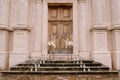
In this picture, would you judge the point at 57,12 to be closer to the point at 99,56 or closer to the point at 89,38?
the point at 89,38

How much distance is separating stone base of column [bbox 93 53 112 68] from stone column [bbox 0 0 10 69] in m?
4.52

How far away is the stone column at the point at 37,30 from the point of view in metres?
8.66

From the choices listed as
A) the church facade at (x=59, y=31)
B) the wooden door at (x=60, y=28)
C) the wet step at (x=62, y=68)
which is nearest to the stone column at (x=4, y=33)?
the church facade at (x=59, y=31)

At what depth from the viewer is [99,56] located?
8086mm

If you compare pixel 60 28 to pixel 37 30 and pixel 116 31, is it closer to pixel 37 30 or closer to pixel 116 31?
pixel 37 30

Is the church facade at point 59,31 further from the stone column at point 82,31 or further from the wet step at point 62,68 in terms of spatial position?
the wet step at point 62,68

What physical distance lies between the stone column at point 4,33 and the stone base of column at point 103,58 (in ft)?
14.8

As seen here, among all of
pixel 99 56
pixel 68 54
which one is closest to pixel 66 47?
pixel 68 54

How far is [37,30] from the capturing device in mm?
8844

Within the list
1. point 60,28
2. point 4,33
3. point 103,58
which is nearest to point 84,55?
point 103,58

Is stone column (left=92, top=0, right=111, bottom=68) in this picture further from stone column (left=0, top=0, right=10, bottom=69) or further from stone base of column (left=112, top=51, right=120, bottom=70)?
stone column (left=0, top=0, right=10, bottom=69)

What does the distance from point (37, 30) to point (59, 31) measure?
134 centimetres

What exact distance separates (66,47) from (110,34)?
2.50m

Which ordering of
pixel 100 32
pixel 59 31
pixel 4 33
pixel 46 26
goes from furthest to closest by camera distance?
pixel 59 31
pixel 46 26
pixel 100 32
pixel 4 33
